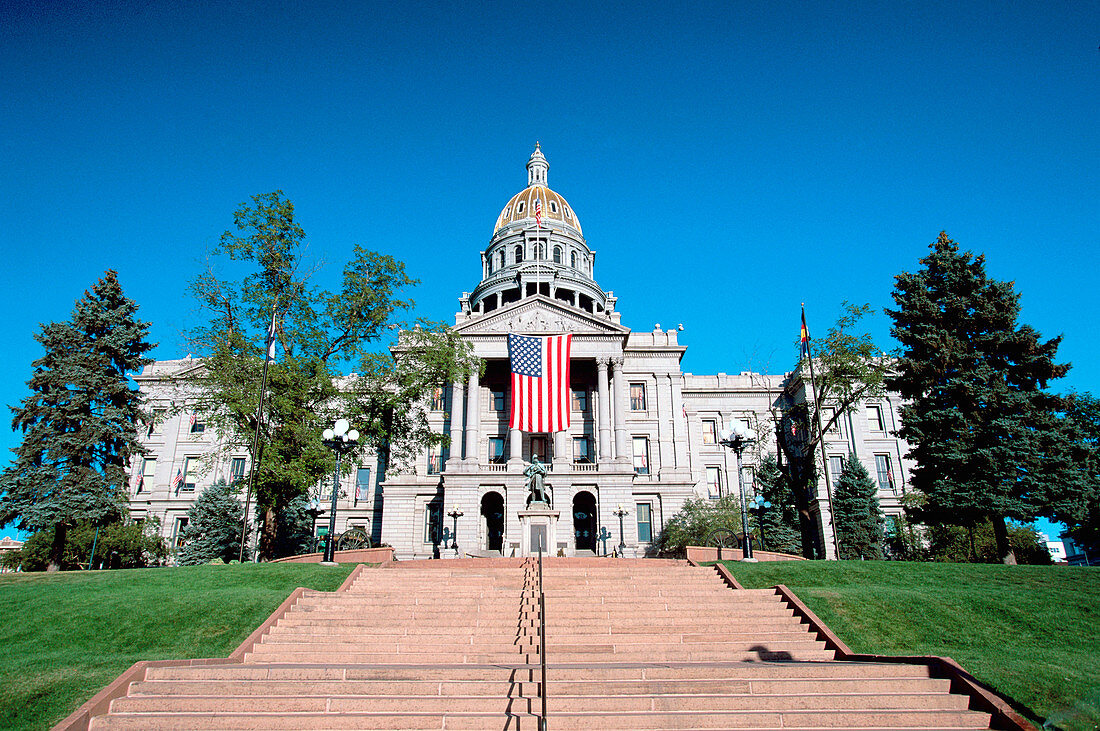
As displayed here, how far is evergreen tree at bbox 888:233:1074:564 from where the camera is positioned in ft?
82.7

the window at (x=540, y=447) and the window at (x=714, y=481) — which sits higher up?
the window at (x=540, y=447)

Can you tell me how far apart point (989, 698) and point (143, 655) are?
13118 mm

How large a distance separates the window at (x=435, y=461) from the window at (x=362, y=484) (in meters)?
5.41

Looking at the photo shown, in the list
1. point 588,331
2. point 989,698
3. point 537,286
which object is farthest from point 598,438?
point 989,698

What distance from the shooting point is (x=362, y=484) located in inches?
1907

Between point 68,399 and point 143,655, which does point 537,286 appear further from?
point 143,655

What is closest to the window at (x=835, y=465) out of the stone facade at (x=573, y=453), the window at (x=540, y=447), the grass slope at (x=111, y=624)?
the stone facade at (x=573, y=453)

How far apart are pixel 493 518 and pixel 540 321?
514 inches

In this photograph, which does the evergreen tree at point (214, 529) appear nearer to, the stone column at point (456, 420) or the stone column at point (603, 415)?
the stone column at point (456, 420)

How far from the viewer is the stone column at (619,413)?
140ft

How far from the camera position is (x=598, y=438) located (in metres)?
43.3

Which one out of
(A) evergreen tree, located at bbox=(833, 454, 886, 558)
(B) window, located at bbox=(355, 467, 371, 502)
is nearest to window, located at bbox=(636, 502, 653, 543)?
(A) evergreen tree, located at bbox=(833, 454, 886, 558)

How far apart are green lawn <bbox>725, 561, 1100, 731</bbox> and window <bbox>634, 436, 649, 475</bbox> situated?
27.1 m

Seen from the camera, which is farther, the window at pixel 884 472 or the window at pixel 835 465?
the window at pixel 835 465
